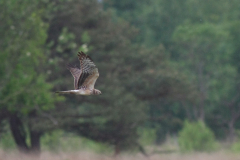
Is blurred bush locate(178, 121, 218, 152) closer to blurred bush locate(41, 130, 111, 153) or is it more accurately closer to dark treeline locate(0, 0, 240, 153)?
dark treeline locate(0, 0, 240, 153)

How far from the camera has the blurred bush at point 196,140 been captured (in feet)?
104

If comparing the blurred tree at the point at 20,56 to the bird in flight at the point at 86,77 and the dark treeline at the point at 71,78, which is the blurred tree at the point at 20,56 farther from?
the bird in flight at the point at 86,77

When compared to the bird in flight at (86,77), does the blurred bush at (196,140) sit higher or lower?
higher

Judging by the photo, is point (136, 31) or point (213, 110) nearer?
point (136, 31)

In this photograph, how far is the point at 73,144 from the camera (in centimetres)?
2981

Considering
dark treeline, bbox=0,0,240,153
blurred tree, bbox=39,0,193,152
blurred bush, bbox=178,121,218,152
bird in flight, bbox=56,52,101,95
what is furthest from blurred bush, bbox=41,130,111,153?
bird in flight, bbox=56,52,101,95

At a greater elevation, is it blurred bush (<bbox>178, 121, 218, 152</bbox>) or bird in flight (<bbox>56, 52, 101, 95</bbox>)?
blurred bush (<bbox>178, 121, 218, 152</bbox>)

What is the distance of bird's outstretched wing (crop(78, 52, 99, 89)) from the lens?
9.85 metres

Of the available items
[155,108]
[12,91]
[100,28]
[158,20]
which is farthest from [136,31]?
[158,20]

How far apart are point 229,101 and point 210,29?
533 cm

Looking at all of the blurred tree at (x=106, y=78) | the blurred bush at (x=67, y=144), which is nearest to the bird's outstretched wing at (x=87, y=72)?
the blurred tree at (x=106, y=78)

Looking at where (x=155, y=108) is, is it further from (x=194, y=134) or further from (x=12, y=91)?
(x=12, y=91)

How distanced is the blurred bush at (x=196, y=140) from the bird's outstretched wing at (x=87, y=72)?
21.4 m

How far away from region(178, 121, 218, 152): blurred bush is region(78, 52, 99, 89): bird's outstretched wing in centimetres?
2137
